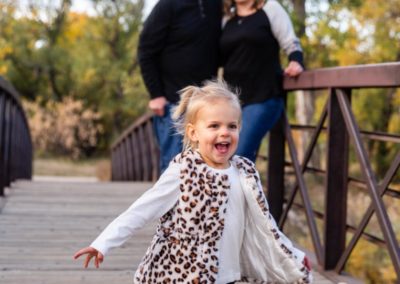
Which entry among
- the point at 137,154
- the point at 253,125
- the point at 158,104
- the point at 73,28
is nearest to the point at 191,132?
the point at 253,125

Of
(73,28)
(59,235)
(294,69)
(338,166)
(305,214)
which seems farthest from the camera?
(73,28)

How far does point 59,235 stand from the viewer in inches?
167

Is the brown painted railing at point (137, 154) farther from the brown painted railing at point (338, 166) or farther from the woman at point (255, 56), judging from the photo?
the woman at point (255, 56)

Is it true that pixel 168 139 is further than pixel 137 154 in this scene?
No

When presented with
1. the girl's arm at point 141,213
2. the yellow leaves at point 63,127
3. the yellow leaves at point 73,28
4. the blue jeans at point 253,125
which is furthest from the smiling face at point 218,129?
the yellow leaves at point 73,28

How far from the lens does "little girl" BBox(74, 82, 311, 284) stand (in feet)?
7.83

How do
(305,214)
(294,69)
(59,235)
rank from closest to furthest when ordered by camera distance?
1. (305,214)
2. (294,69)
3. (59,235)

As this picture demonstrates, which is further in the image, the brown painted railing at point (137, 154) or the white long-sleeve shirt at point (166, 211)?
the brown painted railing at point (137, 154)

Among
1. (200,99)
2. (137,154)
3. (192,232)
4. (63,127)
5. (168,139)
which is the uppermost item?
(200,99)

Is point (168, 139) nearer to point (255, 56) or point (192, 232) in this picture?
point (255, 56)

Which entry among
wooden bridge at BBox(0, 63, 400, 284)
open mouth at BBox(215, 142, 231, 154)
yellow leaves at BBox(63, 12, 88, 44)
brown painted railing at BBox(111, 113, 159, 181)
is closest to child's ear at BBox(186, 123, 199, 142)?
open mouth at BBox(215, 142, 231, 154)

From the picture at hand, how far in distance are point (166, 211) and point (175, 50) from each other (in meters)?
1.67

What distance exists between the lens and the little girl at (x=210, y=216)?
2387mm

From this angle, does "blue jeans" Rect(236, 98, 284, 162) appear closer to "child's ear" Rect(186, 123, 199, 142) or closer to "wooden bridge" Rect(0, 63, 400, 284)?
"wooden bridge" Rect(0, 63, 400, 284)
